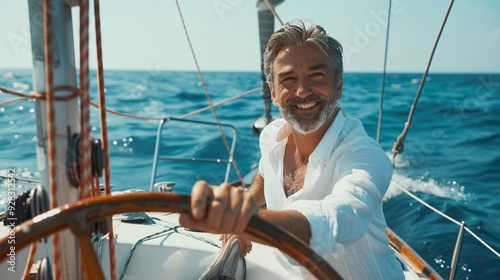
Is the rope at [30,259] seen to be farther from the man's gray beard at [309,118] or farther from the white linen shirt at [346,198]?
the man's gray beard at [309,118]

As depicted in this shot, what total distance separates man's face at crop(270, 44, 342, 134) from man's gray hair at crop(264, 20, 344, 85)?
1cm

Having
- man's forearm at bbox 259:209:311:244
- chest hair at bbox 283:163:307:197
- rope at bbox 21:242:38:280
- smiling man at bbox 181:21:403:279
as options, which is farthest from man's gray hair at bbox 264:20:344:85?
rope at bbox 21:242:38:280

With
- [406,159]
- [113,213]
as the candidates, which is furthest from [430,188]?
[113,213]

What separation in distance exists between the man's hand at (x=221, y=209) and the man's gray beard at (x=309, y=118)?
69 cm

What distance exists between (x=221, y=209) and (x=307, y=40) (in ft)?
2.44

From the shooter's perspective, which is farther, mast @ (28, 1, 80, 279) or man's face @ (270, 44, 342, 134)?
man's face @ (270, 44, 342, 134)

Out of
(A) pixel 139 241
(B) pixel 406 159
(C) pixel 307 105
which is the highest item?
(C) pixel 307 105

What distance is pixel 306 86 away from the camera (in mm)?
1301

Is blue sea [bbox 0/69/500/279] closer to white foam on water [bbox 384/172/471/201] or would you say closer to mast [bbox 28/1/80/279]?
white foam on water [bbox 384/172/471/201]

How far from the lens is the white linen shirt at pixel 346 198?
0.92 meters

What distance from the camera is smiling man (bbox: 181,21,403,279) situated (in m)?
0.97

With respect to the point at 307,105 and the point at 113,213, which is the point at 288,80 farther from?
the point at 113,213

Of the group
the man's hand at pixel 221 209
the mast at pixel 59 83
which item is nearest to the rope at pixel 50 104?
the mast at pixel 59 83

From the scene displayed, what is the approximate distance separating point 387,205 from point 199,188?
12.7ft
